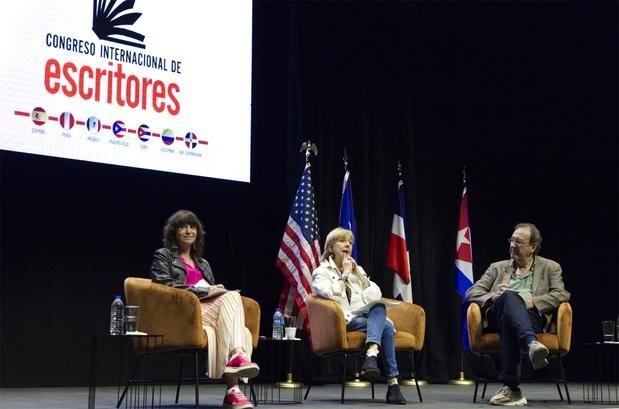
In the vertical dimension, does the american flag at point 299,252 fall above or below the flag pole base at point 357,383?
above

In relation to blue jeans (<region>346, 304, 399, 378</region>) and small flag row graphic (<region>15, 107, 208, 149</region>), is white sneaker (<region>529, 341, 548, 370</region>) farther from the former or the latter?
small flag row graphic (<region>15, 107, 208, 149</region>)

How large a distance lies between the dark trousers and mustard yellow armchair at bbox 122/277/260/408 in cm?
151

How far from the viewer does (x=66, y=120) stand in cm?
529

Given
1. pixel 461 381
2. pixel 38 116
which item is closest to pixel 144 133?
pixel 38 116

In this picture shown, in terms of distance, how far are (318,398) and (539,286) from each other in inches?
56.6

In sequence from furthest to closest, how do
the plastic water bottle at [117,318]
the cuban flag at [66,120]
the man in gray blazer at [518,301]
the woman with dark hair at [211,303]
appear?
the cuban flag at [66,120], the man in gray blazer at [518,301], the woman with dark hair at [211,303], the plastic water bottle at [117,318]

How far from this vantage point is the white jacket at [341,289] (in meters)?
4.89

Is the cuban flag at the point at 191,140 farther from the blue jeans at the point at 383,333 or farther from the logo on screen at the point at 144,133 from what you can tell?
the blue jeans at the point at 383,333

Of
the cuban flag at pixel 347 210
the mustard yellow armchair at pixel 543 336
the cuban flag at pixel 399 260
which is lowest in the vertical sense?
the mustard yellow armchair at pixel 543 336

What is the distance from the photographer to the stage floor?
4.41 meters

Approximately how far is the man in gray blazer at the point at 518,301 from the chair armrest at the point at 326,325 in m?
0.76

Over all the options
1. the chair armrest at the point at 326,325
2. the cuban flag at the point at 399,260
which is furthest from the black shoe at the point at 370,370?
the cuban flag at the point at 399,260

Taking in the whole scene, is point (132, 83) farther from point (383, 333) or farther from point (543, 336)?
point (543, 336)

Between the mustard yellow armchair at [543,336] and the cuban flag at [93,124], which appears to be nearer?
the mustard yellow armchair at [543,336]
